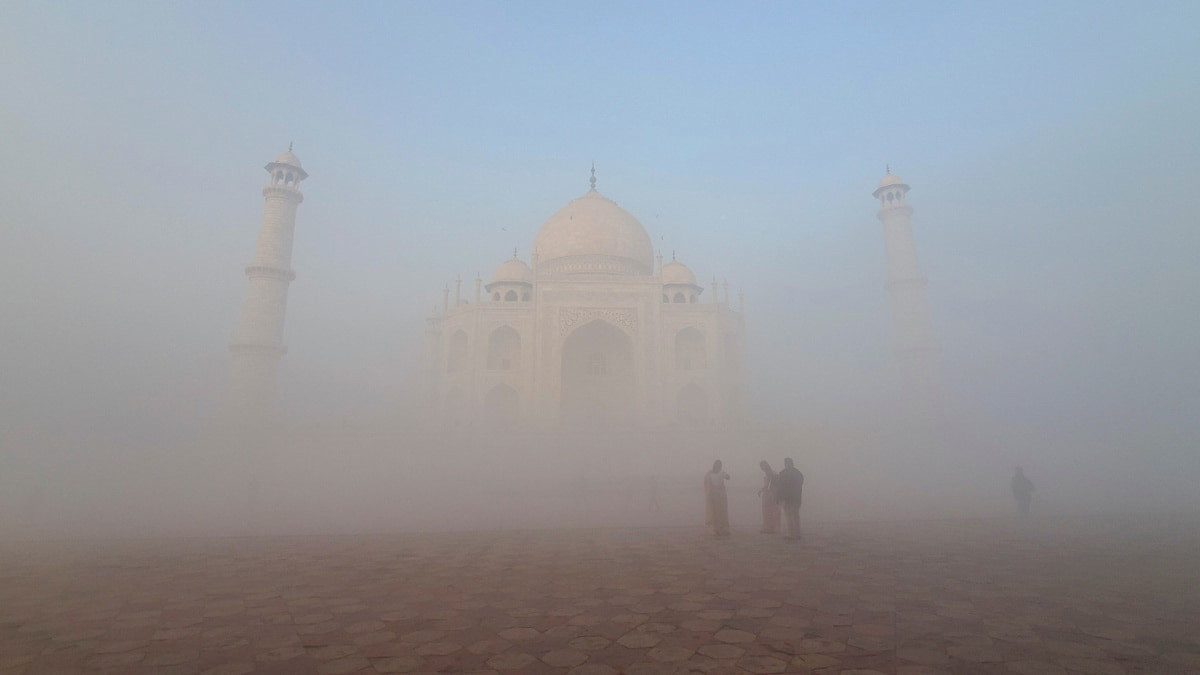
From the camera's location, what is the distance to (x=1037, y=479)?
16.9 meters

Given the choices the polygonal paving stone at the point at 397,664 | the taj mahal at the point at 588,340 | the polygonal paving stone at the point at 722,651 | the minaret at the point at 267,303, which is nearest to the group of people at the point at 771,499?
the polygonal paving stone at the point at 722,651

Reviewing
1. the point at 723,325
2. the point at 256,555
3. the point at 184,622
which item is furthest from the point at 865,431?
the point at 184,622

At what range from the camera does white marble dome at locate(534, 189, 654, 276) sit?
87.4 ft

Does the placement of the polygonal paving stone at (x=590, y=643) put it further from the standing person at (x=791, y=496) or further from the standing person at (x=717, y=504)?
the standing person at (x=717, y=504)

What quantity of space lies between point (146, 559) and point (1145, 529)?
11655 mm

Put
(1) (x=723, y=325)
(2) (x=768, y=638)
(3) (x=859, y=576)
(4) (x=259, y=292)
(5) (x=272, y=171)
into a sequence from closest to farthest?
(2) (x=768, y=638) < (3) (x=859, y=576) < (4) (x=259, y=292) < (5) (x=272, y=171) < (1) (x=723, y=325)

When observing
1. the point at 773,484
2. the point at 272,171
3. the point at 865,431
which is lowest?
the point at 773,484

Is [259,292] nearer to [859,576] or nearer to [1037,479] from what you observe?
[859,576]

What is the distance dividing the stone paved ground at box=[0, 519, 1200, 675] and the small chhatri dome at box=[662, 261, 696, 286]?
20.2 metres

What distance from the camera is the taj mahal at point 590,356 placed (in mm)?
22312

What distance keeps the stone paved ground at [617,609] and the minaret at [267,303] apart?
43.8 feet

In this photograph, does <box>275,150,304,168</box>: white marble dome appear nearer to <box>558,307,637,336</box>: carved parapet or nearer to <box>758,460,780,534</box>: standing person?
<box>558,307,637,336</box>: carved parapet

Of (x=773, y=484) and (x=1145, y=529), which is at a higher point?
(x=773, y=484)

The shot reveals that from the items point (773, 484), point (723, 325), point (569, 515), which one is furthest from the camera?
point (723, 325)
